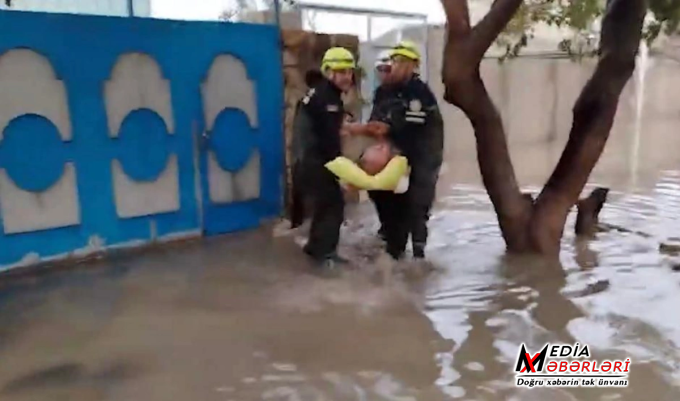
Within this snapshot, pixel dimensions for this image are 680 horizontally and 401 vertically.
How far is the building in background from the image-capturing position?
19.5 feet

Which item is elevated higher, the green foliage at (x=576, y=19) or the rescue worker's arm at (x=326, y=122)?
the green foliage at (x=576, y=19)

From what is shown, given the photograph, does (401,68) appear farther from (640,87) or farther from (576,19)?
(640,87)

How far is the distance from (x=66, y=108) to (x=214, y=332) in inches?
101

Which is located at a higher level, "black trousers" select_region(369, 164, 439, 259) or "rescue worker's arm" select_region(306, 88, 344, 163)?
"rescue worker's arm" select_region(306, 88, 344, 163)

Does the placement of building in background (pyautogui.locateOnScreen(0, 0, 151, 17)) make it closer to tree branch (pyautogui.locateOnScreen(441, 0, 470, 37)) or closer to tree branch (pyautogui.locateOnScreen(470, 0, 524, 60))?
tree branch (pyautogui.locateOnScreen(441, 0, 470, 37))

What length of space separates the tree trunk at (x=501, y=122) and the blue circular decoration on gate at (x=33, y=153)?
10.3ft

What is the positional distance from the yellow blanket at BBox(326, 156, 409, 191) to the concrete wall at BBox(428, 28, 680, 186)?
252 inches

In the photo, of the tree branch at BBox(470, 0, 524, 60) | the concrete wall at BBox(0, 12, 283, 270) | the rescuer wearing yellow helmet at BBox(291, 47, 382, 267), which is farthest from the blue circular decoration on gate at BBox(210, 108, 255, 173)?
the tree branch at BBox(470, 0, 524, 60)

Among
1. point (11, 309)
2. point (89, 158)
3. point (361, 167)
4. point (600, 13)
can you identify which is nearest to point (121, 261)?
point (89, 158)

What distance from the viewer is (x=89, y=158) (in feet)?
19.9

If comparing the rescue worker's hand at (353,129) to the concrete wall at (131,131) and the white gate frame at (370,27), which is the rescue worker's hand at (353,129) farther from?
the white gate frame at (370,27)

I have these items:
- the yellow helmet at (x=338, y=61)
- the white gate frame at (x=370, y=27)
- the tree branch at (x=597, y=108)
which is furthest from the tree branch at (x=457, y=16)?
the white gate frame at (x=370, y=27)

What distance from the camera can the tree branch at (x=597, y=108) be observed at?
19.0 ft

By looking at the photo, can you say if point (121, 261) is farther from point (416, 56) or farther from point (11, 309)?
point (416, 56)
